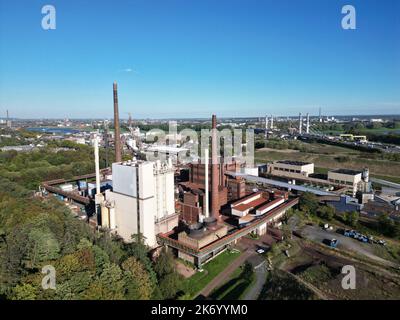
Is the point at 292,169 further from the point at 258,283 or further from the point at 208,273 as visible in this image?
the point at 208,273

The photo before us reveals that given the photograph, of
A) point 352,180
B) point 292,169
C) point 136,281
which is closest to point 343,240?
point 352,180

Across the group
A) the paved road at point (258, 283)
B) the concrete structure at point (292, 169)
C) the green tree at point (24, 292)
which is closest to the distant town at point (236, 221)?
the paved road at point (258, 283)

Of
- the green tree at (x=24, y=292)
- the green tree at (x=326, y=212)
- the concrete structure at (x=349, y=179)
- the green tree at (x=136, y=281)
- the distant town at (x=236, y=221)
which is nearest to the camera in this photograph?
the green tree at (x=24, y=292)

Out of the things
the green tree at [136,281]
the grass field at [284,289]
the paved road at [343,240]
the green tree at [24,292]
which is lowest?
the grass field at [284,289]

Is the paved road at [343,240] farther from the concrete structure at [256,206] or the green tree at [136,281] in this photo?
the green tree at [136,281]

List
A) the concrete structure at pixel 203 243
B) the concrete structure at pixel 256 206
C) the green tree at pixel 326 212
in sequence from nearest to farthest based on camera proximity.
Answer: the concrete structure at pixel 203 243, the concrete structure at pixel 256 206, the green tree at pixel 326 212

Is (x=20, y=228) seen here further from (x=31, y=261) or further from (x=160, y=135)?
(x=160, y=135)

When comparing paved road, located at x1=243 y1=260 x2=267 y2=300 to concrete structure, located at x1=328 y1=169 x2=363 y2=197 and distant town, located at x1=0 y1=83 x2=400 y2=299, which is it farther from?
concrete structure, located at x1=328 y1=169 x2=363 y2=197
